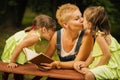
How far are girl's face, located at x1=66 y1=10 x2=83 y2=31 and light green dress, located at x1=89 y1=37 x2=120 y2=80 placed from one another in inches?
14.0

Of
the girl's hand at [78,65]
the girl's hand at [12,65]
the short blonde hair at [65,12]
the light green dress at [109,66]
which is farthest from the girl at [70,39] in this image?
the girl's hand at [12,65]

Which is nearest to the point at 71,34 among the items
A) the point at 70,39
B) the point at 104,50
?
the point at 70,39

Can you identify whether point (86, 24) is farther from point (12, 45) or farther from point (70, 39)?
point (12, 45)

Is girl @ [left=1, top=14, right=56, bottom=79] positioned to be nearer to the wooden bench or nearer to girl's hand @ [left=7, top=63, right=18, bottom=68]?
girl's hand @ [left=7, top=63, right=18, bottom=68]

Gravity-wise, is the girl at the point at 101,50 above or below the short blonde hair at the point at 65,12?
below

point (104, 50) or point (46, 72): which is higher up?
point (104, 50)

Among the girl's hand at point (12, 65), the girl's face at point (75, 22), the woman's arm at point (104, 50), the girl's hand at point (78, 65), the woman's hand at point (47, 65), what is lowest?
the girl's hand at point (12, 65)

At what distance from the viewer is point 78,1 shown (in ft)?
46.3

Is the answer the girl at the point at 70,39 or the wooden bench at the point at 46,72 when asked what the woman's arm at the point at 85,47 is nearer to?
the girl at the point at 70,39

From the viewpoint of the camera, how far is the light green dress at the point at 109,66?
498 centimetres

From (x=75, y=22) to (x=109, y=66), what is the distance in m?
0.72

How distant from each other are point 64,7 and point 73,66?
78cm

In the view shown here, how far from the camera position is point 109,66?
5121 mm

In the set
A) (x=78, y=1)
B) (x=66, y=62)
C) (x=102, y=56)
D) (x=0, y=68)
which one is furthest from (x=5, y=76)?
(x=78, y=1)
